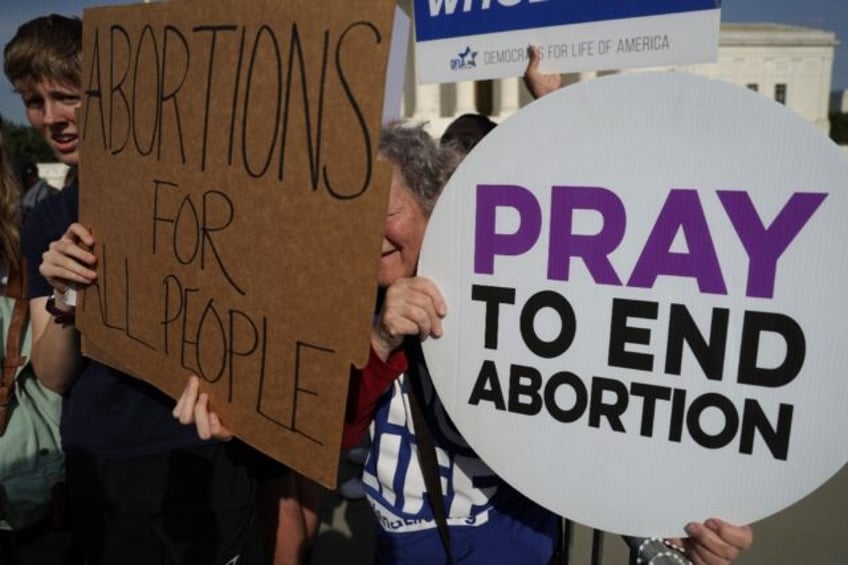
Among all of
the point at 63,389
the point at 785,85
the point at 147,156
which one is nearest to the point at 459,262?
the point at 147,156

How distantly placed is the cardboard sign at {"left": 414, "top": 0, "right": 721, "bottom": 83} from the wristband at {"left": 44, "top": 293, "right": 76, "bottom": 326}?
3.19 ft

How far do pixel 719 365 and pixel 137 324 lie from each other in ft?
3.29

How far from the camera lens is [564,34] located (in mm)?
1160

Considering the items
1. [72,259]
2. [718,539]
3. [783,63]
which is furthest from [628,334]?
[783,63]

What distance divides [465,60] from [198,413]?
2.94ft

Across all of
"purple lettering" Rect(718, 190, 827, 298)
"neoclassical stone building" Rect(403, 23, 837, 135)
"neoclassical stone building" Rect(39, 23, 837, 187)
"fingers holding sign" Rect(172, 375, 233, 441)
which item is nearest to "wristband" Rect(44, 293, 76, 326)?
"fingers holding sign" Rect(172, 375, 233, 441)

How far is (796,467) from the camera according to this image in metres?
0.81

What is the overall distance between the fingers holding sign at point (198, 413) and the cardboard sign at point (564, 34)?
84 centimetres

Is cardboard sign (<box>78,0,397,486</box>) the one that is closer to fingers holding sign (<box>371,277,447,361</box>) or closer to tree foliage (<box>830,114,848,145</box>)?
fingers holding sign (<box>371,277,447,361</box>)

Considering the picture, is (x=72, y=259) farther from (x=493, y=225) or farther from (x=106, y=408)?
(x=493, y=225)

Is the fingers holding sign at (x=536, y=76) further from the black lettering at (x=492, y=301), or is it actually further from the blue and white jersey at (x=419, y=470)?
the blue and white jersey at (x=419, y=470)

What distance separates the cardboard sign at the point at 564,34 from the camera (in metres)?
1.04

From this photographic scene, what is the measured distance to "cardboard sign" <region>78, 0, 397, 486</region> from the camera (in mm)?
811

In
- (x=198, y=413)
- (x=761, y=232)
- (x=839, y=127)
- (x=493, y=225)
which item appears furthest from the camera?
(x=839, y=127)
